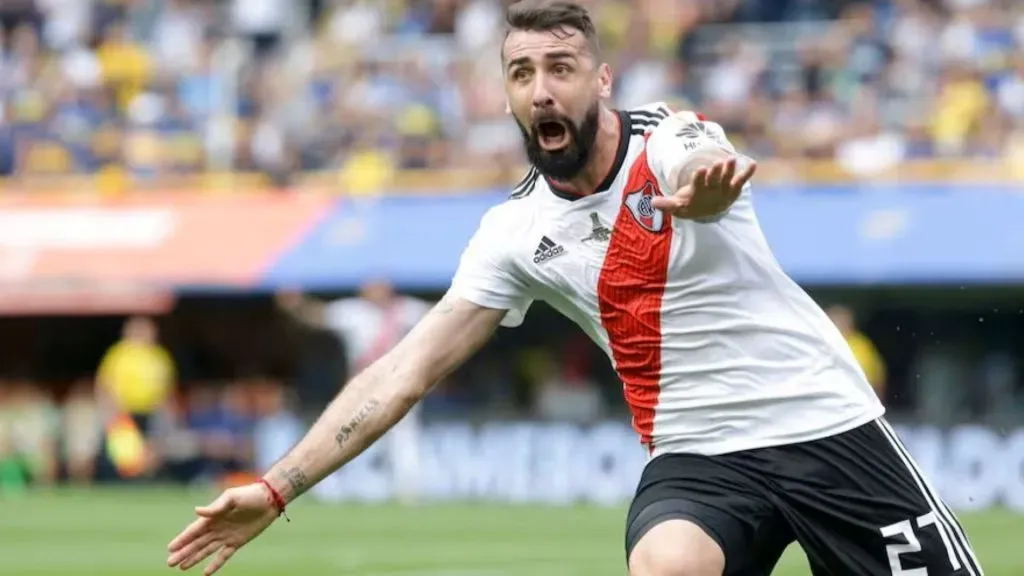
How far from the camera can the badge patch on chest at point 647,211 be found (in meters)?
6.12

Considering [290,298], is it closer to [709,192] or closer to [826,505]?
[826,505]

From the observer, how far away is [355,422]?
6.48 meters

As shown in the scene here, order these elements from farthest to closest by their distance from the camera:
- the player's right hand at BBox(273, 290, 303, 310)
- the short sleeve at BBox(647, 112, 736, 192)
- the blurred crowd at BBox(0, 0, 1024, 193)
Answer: the player's right hand at BBox(273, 290, 303, 310)
the blurred crowd at BBox(0, 0, 1024, 193)
the short sleeve at BBox(647, 112, 736, 192)

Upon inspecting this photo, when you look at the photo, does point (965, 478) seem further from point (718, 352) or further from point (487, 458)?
point (718, 352)

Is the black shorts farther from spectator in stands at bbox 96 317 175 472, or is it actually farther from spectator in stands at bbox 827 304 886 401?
spectator in stands at bbox 96 317 175 472

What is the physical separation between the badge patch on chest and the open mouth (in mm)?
273

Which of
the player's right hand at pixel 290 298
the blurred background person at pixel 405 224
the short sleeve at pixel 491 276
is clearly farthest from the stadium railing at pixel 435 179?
the short sleeve at pixel 491 276

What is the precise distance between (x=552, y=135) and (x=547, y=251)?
1.40ft

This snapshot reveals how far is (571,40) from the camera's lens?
621 cm

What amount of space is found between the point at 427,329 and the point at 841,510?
59.1 inches

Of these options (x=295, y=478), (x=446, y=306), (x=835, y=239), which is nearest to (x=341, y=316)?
(x=835, y=239)

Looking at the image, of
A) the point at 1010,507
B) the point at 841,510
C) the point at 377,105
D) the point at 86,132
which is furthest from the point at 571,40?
the point at 86,132

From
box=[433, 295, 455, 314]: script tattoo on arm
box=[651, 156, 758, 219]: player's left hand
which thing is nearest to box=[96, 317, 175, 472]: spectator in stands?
box=[433, 295, 455, 314]: script tattoo on arm

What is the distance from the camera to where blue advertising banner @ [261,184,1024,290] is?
20141 millimetres
